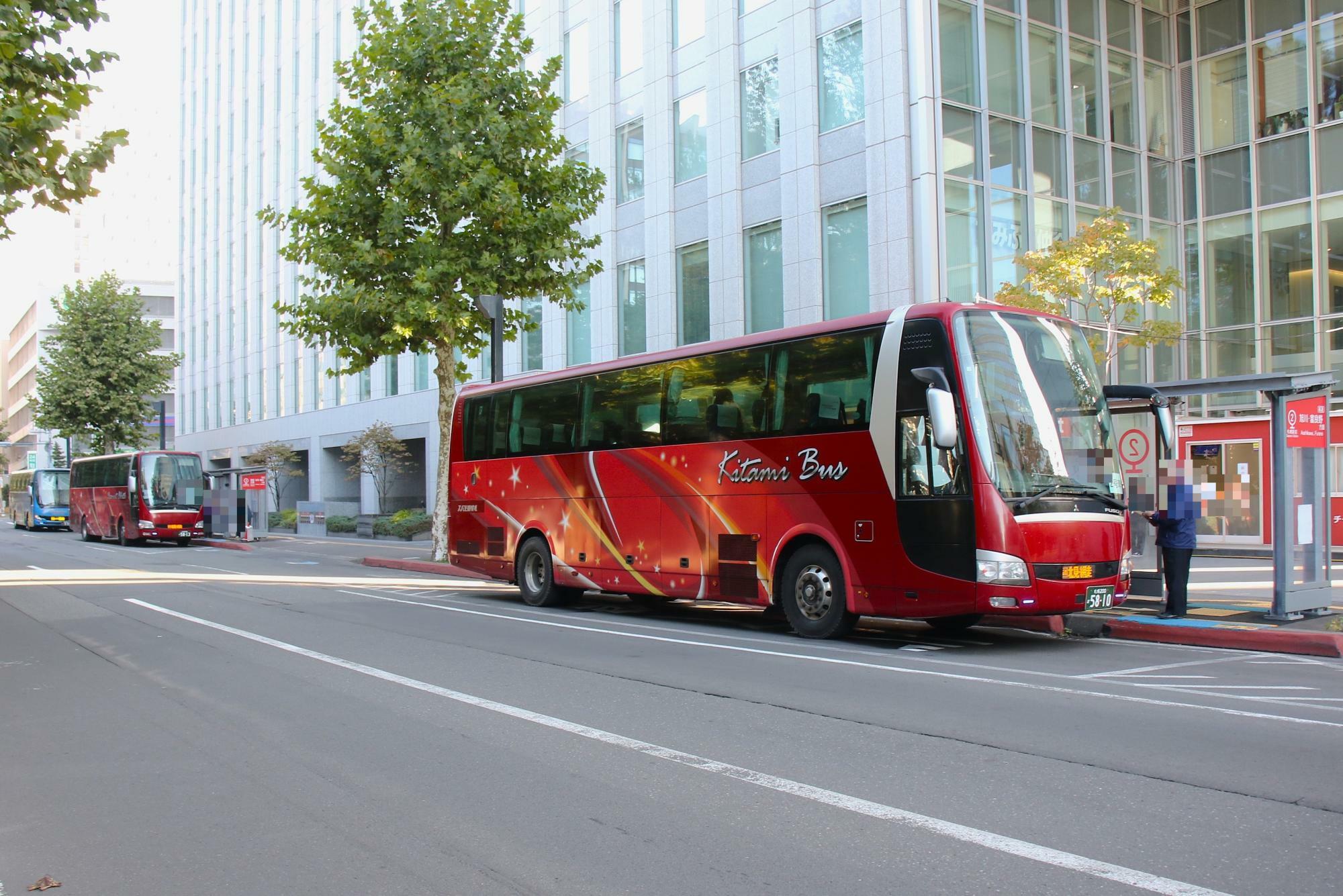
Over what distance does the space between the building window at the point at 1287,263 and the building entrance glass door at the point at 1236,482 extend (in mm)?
3451

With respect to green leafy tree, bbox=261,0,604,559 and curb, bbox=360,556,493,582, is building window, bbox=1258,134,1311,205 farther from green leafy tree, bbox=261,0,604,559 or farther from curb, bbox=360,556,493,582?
curb, bbox=360,556,493,582

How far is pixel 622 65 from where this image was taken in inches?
1211

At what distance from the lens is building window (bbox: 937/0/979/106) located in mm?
22969

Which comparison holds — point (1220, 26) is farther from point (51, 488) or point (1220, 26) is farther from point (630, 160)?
point (51, 488)

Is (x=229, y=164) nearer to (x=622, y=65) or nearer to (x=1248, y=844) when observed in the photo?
(x=622, y=65)

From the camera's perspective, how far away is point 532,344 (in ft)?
113

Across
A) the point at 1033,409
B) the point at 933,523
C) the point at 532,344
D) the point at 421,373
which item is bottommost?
the point at 933,523

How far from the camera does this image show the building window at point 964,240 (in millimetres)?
22594

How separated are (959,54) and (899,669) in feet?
56.8

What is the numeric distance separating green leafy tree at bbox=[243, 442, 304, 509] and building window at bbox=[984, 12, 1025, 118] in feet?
104

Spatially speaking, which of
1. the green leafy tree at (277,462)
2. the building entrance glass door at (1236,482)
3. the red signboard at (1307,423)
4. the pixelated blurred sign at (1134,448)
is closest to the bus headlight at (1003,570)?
the pixelated blurred sign at (1134,448)

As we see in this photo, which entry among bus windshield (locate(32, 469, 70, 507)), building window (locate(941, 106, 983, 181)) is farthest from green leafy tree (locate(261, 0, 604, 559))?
bus windshield (locate(32, 469, 70, 507))

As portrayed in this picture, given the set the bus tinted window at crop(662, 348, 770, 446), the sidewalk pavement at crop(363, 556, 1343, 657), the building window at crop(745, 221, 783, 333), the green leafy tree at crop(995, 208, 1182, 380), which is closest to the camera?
the sidewalk pavement at crop(363, 556, 1343, 657)

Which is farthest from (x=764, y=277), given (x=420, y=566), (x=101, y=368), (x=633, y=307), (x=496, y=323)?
(x=101, y=368)
